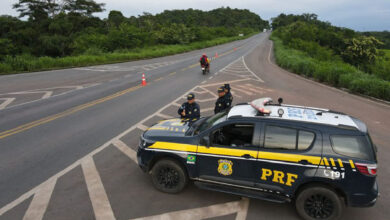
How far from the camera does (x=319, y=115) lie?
5184mm

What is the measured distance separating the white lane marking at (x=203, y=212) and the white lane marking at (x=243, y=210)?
5cm

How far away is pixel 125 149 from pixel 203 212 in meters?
3.49

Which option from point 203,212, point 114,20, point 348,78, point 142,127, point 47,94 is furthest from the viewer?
point 114,20

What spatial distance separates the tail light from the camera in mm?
4395

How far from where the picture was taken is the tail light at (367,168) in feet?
14.4

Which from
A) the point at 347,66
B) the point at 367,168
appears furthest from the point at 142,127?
the point at 347,66

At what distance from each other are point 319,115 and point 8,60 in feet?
84.3

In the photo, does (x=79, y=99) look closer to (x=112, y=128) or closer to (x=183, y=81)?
(x=112, y=128)

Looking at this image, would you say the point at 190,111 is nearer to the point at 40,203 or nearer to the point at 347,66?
the point at 40,203

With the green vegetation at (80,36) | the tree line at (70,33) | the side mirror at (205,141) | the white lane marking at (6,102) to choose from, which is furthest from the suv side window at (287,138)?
the tree line at (70,33)

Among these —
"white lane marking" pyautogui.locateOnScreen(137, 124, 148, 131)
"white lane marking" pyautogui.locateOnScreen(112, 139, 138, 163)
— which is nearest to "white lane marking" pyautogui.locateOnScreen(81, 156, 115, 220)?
"white lane marking" pyautogui.locateOnScreen(112, 139, 138, 163)

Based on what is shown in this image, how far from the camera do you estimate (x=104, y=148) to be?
7750 millimetres

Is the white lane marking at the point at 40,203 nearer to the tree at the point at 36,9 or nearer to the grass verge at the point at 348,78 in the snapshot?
the grass verge at the point at 348,78

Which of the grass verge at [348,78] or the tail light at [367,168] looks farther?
the grass verge at [348,78]
